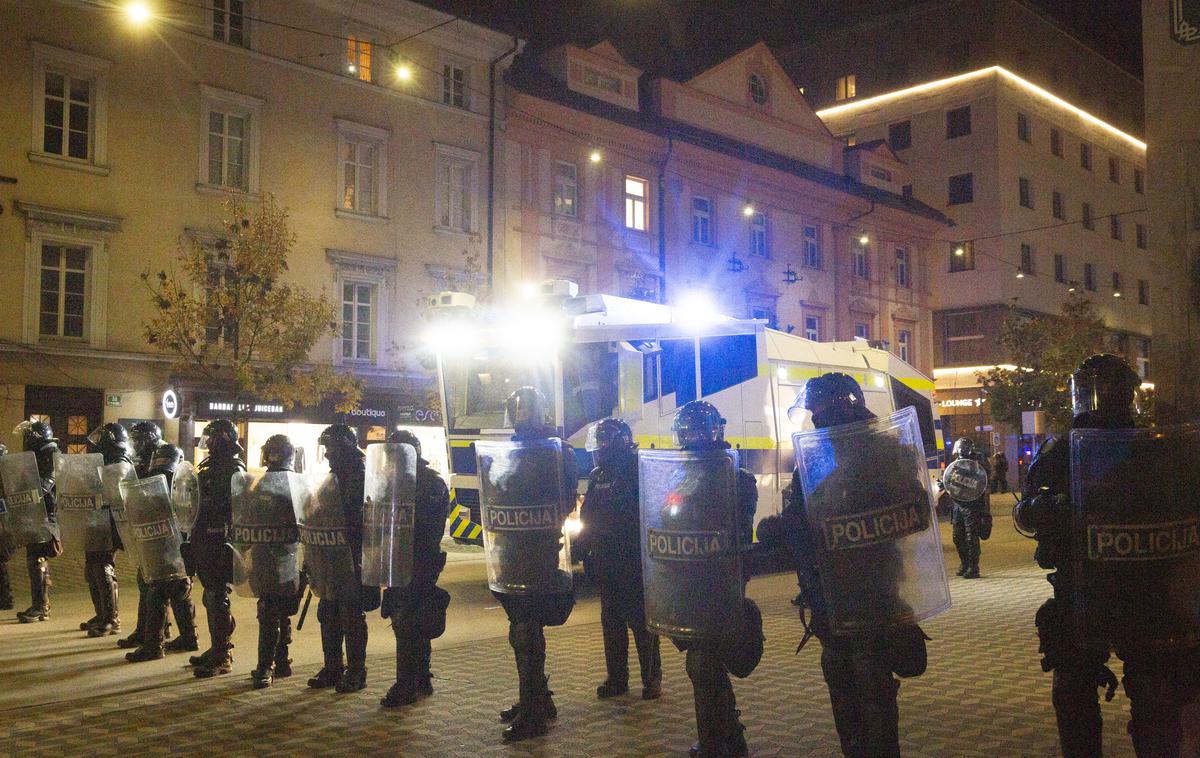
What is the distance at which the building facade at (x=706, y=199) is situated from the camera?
2748cm

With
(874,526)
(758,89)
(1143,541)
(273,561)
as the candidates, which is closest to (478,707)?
(273,561)

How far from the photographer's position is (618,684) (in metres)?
7.10

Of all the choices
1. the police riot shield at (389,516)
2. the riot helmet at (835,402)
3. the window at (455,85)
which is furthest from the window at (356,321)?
the riot helmet at (835,402)

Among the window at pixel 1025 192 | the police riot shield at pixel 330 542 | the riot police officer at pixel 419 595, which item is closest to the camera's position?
the riot police officer at pixel 419 595

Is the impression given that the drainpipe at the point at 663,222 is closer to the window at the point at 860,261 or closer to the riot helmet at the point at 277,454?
the window at the point at 860,261

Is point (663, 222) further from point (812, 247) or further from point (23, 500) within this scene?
point (23, 500)

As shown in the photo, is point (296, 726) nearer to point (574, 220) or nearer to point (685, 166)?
point (574, 220)

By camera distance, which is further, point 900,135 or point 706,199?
point 900,135

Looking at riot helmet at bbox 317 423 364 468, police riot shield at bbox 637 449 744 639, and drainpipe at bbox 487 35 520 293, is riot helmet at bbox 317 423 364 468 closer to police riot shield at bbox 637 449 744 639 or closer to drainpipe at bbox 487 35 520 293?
police riot shield at bbox 637 449 744 639

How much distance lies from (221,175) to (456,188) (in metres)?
5.95

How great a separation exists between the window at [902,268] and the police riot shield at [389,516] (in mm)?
36235

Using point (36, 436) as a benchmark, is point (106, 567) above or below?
below

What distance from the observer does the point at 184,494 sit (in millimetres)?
8227

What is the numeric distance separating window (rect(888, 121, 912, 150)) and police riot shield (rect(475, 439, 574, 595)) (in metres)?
43.1
